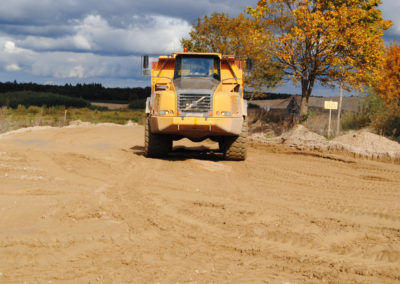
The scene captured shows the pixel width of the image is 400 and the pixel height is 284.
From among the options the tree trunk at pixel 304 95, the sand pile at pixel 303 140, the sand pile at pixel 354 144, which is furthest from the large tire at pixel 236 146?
the tree trunk at pixel 304 95

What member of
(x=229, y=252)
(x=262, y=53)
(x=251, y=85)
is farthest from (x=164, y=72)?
(x=251, y=85)

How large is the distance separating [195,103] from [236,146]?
6.20 ft

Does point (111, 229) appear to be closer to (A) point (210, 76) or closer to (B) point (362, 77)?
(A) point (210, 76)

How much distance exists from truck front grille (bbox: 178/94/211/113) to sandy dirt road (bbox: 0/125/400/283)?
1324mm

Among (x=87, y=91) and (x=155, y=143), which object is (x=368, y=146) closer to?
(x=155, y=143)

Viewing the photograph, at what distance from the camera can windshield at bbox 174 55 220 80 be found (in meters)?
11.7

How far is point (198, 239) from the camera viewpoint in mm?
5449

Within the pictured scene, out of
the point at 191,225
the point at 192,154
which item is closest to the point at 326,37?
the point at 192,154

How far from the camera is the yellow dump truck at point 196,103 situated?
10.6 metres

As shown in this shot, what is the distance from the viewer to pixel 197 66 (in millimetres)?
11844

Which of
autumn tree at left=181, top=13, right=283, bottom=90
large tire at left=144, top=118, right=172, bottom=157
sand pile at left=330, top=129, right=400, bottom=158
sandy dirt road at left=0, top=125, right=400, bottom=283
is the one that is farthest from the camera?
autumn tree at left=181, top=13, right=283, bottom=90

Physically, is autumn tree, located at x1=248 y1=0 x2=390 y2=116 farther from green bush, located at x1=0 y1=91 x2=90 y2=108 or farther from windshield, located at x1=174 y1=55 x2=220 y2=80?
green bush, located at x1=0 y1=91 x2=90 y2=108

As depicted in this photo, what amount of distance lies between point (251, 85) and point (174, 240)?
24.0 metres

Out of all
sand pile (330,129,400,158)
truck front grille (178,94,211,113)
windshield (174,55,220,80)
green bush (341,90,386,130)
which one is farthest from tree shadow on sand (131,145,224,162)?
green bush (341,90,386,130)
